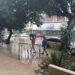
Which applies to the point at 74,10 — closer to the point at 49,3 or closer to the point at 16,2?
the point at 49,3

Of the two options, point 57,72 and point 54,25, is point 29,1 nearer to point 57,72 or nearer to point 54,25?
point 57,72

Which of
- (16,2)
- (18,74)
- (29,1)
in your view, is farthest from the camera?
(16,2)

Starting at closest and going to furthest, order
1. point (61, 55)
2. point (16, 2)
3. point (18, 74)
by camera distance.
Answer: point (61, 55) → point (18, 74) → point (16, 2)

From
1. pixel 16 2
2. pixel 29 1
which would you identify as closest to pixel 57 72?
pixel 29 1

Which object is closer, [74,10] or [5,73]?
[5,73]

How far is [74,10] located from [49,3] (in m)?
2.78

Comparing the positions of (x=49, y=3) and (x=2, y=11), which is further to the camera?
(x=2, y=11)

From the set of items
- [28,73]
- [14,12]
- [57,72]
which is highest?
[14,12]

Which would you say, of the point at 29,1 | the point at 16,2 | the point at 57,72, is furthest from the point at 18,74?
the point at 16,2

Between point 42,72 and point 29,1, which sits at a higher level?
point 29,1

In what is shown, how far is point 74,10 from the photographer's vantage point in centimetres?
1642

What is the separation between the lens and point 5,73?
8609 mm

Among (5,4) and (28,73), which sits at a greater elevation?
(5,4)

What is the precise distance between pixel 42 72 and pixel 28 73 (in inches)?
58.0
